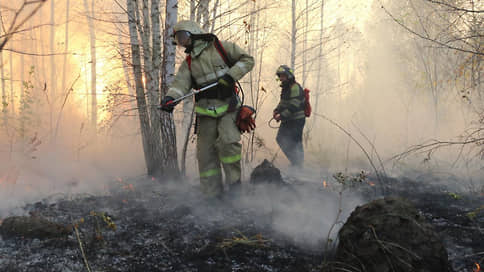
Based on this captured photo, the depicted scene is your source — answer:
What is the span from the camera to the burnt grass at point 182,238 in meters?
2.20

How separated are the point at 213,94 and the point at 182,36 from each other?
729 mm

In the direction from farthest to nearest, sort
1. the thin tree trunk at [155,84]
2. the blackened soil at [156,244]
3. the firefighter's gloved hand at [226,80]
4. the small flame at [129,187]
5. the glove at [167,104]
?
the thin tree trunk at [155,84] < the small flame at [129,187] < the firefighter's gloved hand at [226,80] < the glove at [167,104] < the blackened soil at [156,244]

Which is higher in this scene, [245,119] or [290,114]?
[290,114]

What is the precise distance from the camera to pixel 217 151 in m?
3.89

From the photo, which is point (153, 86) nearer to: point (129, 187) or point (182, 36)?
point (182, 36)

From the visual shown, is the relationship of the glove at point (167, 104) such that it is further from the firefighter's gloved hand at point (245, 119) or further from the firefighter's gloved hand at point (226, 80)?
the firefighter's gloved hand at point (245, 119)

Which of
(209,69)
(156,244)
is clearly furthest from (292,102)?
(156,244)

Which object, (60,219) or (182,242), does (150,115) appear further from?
(182,242)

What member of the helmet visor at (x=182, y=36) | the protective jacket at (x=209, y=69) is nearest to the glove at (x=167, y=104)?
the protective jacket at (x=209, y=69)

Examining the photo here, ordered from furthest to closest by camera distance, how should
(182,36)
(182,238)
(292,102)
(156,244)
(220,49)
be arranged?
(292,102), (220,49), (182,36), (182,238), (156,244)

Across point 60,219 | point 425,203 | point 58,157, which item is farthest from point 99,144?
point 425,203

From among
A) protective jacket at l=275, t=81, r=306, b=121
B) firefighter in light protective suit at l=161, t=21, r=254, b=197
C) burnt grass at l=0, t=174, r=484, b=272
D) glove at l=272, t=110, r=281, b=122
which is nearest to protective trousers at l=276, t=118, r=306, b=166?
protective jacket at l=275, t=81, r=306, b=121

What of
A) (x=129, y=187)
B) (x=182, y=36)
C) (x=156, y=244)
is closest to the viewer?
(x=156, y=244)

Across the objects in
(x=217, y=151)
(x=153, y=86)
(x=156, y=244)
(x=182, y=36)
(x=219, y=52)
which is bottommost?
(x=156, y=244)
